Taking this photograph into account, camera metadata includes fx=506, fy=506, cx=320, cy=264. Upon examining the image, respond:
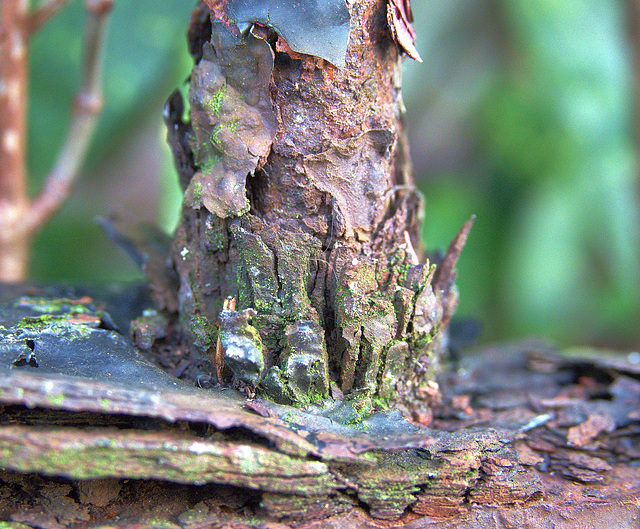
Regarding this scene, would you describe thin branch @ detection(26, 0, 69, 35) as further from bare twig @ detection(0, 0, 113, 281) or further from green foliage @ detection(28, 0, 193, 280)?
green foliage @ detection(28, 0, 193, 280)

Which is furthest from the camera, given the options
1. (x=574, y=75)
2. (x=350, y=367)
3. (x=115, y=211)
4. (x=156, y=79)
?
(x=574, y=75)

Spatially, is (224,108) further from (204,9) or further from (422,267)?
(422,267)

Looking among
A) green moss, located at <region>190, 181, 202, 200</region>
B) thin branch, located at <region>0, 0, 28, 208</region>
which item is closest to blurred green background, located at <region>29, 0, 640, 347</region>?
thin branch, located at <region>0, 0, 28, 208</region>

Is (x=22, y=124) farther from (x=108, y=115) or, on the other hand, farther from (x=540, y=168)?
(x=540, y=168)

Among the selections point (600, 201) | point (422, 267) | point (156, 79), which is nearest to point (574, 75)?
point (600, 201)

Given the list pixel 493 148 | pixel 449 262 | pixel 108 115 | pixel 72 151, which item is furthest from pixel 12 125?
pixel 493 148
